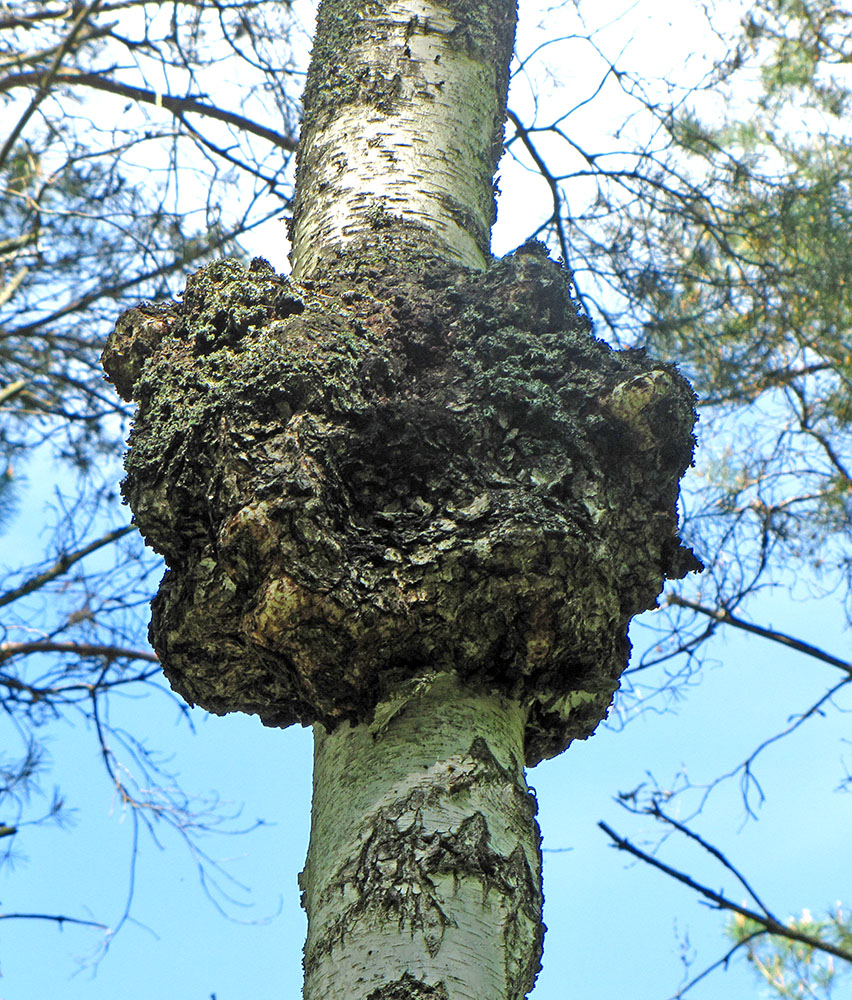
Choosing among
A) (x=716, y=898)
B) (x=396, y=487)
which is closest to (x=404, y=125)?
(x=396, y=487)

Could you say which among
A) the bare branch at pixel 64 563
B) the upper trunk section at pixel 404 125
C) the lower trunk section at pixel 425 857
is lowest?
the lower trunk section at pixel 425 857

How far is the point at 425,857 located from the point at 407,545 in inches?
12.5

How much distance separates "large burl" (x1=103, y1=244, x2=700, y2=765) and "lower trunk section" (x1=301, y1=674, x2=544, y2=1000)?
48mm

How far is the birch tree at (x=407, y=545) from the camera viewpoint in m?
1.00

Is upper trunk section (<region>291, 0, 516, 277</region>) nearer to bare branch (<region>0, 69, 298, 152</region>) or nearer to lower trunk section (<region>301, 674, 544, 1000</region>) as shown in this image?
lower trunk section (<region>301, 674, 544, 1000</region>)

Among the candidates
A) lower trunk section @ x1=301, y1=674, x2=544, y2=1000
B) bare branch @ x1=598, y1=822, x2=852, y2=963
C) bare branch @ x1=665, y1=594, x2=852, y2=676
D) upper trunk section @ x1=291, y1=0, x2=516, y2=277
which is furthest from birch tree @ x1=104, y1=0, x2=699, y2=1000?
bare branch @ x1=665, y1=594, x2=852, y2=676

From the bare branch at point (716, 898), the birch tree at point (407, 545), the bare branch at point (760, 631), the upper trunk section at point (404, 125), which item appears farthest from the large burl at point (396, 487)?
the bare branch at point (760, 631)

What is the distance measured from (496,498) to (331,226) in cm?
59

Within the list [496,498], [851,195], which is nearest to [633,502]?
[496,498]

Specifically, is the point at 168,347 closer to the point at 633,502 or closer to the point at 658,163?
the point at 633,502

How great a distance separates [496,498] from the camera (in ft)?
3.68

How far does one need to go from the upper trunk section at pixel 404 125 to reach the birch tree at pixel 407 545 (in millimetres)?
111

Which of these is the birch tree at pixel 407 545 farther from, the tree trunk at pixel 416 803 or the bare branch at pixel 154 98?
the bare branch at pixel 154 98

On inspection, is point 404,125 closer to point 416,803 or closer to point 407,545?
point 407,545
